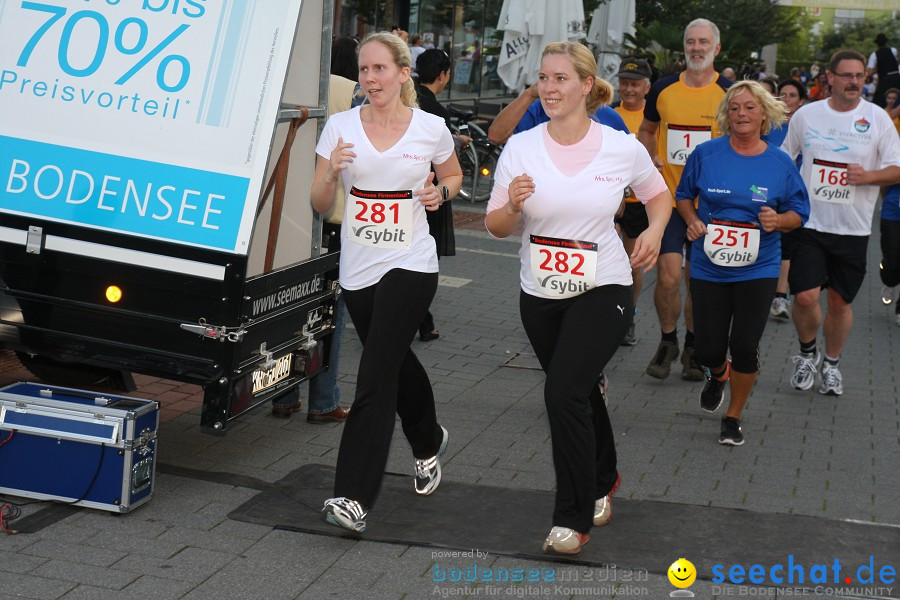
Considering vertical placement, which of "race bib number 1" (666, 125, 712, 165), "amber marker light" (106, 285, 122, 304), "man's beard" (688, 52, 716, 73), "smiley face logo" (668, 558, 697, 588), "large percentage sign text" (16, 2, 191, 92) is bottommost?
"smiley face logo" (668, 558, 697, 588)

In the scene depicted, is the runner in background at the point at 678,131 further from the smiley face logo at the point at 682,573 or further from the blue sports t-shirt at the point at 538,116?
the smiley face logo at the point at 682,573

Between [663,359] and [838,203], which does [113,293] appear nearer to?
[663,359]

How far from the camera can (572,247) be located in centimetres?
484

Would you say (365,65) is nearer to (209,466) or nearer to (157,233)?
(157,233)

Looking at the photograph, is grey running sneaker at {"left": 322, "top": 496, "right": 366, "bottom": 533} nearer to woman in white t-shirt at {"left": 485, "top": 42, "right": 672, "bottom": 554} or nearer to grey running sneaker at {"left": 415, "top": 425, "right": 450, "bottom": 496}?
grey running sneaker at {"left": 415, "top": 425, "right": 450, "bottom": 496}

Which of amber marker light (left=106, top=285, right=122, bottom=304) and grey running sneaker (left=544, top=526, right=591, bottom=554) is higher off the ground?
amber marker light (left=106, top=285, right=122, bottom=304)

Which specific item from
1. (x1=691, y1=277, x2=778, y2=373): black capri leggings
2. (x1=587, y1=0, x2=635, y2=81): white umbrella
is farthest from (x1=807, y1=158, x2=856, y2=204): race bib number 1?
(x1=587, y1=0, x2=635, y2=81): white umbrella

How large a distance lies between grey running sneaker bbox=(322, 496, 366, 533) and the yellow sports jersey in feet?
13.2

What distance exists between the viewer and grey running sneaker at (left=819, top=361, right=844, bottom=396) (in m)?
7.92

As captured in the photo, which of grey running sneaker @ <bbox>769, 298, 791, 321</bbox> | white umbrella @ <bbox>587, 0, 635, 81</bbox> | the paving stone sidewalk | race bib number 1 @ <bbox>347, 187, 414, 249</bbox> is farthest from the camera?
white umbrella @ <bbox>587, 0, 635, 81</bbox>

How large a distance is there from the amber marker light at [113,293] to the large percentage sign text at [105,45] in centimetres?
88

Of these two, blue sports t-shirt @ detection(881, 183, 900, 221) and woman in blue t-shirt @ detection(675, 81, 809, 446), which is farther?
blue sports t-shirt @ detection(881, 183, 900, 221)

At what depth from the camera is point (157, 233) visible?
5.14 meters

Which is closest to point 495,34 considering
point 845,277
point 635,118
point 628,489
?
point 635,118
